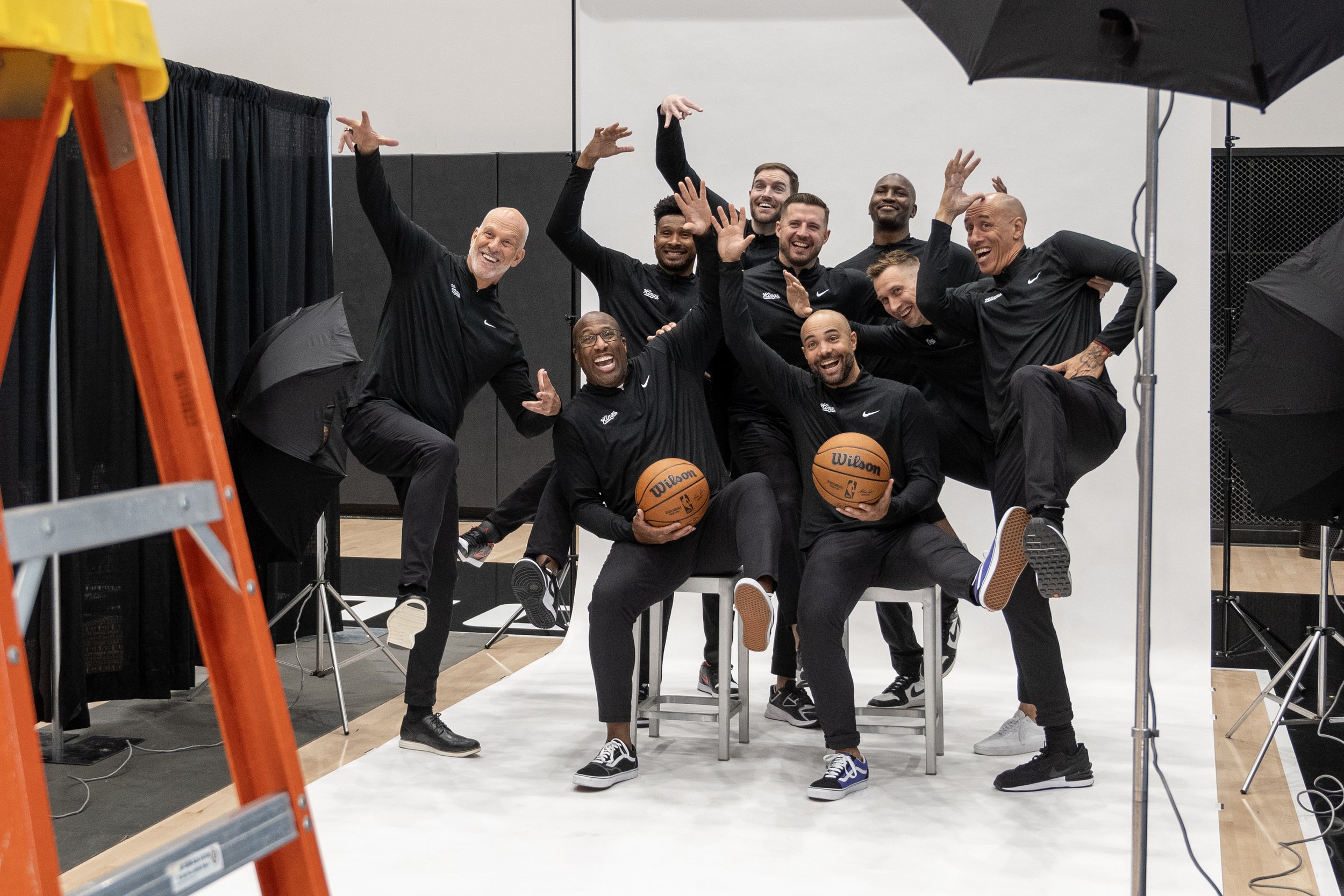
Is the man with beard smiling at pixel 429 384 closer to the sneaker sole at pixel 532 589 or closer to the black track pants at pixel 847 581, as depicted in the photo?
the sneaker sole at pixel 532 589

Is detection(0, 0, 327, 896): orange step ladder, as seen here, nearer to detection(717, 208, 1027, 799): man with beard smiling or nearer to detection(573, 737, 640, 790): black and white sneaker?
detection(573, 737, 640, 790): black and white sneaker

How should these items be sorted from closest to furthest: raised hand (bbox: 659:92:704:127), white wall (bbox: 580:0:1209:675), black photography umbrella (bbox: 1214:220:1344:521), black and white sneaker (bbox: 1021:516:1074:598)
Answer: black and white sneaker (bbox: 1021:516:1074:598)
black photography umbrella (bbox: 1214:220:1344:521)
raised hand (bbox: 659:92:704:127)
white wall (bbox: 580:0:1209:675)

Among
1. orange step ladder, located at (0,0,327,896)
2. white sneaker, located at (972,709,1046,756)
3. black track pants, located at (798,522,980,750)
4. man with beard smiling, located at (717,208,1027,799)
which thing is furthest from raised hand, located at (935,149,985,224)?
orange step ladder, located at (0,0,327,896)

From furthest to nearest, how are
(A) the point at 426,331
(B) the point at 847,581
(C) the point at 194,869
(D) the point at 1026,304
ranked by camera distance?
(A) the point at 426,331 → (D) the point at 1026,304 → (B) the point at 847,581 → (C) the point at 194,869

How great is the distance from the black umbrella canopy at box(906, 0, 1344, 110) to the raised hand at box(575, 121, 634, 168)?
1925 mm

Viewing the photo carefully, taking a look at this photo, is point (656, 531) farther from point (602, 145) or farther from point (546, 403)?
point (602, 145)

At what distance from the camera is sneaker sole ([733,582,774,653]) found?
10.3 ft

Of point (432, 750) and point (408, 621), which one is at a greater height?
point (408, 621)

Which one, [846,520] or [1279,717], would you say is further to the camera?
[846,520]

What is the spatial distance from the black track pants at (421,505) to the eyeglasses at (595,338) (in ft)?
1.70

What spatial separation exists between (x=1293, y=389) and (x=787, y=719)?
6.16 ft

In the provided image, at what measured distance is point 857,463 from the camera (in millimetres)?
3436

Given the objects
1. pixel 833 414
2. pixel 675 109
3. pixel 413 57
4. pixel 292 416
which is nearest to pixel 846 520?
pixel 833 414

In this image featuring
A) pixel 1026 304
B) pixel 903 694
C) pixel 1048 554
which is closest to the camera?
pixel 1048 554
